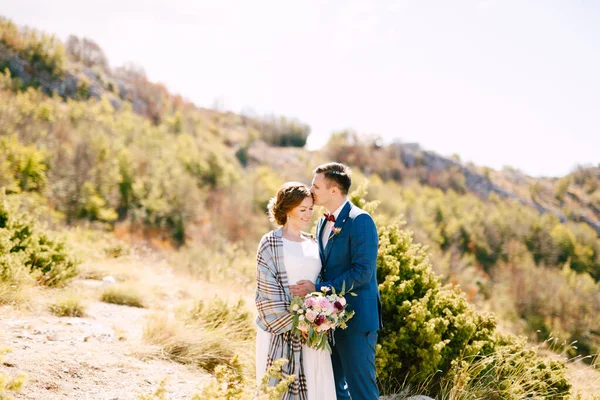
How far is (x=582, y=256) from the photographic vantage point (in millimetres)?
43625

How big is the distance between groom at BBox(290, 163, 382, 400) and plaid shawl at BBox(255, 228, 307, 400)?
0.14 m

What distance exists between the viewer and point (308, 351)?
3.34 m

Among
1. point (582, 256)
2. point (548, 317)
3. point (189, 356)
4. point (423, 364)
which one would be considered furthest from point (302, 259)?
point (582, 256)

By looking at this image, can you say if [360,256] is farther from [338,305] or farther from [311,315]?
[311,315]

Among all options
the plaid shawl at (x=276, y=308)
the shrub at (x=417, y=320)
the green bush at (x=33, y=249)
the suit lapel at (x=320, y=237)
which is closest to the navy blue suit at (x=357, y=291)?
the suit lapel at (x=320, y=237)

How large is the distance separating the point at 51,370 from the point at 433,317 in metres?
3.78

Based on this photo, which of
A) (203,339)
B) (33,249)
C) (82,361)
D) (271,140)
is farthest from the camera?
(271,140)

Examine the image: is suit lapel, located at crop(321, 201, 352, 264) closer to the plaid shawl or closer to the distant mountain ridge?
the plaid shawl

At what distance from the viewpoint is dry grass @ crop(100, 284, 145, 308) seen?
7.18 metres

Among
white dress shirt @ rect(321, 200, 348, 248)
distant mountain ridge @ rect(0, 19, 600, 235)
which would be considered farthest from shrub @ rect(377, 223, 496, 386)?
distant mountain ridge @ rect(0, 19, 600, 235)

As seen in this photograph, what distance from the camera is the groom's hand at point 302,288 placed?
129 inches

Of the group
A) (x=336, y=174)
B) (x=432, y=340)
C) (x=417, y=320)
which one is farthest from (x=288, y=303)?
(x=432, y=340)

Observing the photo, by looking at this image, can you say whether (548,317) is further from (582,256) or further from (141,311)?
(141,311)

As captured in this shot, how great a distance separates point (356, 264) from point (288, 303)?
0.63m
